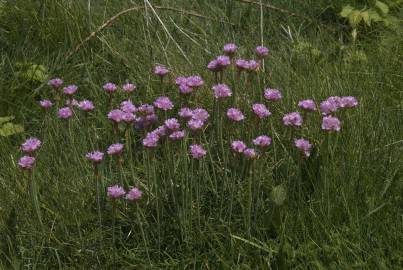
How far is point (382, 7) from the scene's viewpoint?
326cm

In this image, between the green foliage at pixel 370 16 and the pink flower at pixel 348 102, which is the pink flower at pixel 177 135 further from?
the green foliage at pixel 370 16

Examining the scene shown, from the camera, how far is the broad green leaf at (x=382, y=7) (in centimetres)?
325

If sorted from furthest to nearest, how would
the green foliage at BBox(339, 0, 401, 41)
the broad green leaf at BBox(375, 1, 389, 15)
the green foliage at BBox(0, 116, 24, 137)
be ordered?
the broad green leaf at BBox(375, 1, 389, 15), the green foliage at BBox(339, 0, 401, 41), the green foliage at BBox(0, 116, 24, 137)

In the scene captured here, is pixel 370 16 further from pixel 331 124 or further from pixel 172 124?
pixel 172 124

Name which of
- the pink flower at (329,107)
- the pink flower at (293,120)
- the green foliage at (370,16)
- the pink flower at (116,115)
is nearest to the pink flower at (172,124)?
the pink flower at (116,115)

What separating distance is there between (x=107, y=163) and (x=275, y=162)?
23.5 inches

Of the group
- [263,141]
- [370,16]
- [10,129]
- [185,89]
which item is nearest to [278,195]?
[263,141]

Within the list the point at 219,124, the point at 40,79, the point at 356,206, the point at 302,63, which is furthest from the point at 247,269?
the point at 40,79

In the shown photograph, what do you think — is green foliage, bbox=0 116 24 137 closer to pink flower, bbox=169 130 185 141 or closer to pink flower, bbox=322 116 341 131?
pink flower, bbox=169 130 185 141

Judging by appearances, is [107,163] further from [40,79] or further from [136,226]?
[40,79]

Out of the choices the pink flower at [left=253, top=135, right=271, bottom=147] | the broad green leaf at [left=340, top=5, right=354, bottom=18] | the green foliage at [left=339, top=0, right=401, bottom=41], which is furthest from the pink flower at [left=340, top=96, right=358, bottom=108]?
the broad green leaf at [left=340, top=5, right=354, bottom=18]

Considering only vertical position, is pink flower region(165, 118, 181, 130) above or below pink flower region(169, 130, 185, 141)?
above

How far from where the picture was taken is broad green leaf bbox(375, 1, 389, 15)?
325 cm

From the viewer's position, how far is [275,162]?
1.98 m
